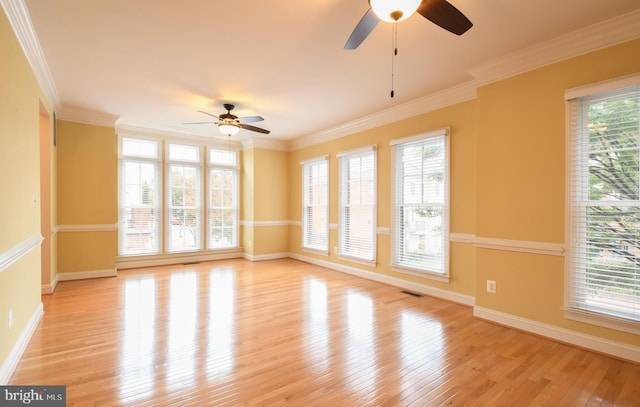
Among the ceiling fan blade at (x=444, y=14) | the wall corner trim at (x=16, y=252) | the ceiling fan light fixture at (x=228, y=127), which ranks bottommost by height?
the wall corner trim at (x=16, y=252)

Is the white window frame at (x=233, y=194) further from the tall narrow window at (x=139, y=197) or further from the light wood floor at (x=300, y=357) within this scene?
the light wood floor at (x=300, y=357)

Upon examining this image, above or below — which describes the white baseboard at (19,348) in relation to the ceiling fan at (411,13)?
below

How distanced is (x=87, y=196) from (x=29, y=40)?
318cm

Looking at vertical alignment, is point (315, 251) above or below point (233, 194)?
below

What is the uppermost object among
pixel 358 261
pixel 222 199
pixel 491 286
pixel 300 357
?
pixel 222 199

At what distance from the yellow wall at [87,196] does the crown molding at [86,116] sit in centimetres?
7

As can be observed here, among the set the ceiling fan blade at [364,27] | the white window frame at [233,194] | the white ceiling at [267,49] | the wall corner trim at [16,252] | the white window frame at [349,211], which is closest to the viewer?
the ceiling fan blade at [364,27]

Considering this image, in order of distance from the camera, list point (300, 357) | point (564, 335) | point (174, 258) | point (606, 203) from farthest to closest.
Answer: point (174, 258) < point (564, 335) < point (606, 203) < point (300, 357)

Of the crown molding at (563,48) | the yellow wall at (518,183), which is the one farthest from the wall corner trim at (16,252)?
the crown molding at (563,48)

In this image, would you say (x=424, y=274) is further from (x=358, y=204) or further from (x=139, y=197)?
(x=139, y=197)

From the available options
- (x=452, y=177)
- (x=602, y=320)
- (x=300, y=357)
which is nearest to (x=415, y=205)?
(x=452, y=177)

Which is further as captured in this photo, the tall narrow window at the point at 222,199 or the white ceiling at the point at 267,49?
the tall narrow window at the point at 222,199

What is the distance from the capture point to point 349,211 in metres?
5.95

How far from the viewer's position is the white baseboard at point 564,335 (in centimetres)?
256
